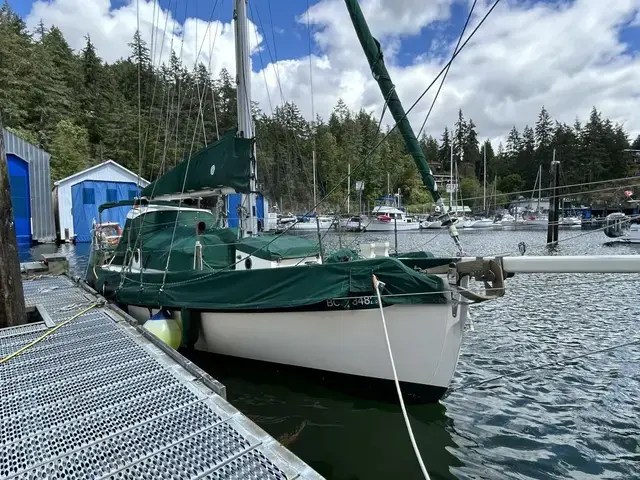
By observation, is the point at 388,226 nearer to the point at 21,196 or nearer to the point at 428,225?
the point at 428,225

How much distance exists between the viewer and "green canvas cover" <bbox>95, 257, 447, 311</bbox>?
3963 mm

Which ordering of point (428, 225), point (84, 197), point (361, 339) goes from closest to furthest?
point (361, 339) < point (84, 197) < point (428, 225)

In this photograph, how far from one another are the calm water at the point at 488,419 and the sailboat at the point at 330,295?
38 centimetres

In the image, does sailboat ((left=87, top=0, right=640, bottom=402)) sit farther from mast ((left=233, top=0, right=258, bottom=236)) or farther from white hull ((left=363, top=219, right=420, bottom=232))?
white hull ((left=363, top=219, right=420, bottom=232))

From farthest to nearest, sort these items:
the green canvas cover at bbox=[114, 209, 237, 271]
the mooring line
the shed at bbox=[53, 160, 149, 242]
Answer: the shed at bbox=[53, 160, 149, 242] < the green canvas cover at bbox=[114, 209, 237, 271] < the mooring line

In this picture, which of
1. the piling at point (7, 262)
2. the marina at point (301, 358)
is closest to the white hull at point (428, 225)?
the marina at point (301, 358)

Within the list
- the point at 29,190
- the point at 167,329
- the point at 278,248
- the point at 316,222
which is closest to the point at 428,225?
the point at 29,190

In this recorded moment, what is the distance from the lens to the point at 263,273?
4.75m

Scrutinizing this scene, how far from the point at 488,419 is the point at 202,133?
60.3 ft

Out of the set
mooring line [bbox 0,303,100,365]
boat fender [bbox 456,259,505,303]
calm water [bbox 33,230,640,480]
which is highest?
boat fender [bbox 456,259,505,303]

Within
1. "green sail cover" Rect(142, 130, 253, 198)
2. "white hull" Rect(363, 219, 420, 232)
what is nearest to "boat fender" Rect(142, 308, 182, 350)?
"green sail cover" Rect(142, 130, 253, 198)

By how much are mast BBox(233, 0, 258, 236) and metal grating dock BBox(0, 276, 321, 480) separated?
3476 mm

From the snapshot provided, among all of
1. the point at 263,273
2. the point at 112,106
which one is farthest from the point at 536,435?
the point at 112,106

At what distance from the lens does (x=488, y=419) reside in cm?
441
